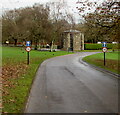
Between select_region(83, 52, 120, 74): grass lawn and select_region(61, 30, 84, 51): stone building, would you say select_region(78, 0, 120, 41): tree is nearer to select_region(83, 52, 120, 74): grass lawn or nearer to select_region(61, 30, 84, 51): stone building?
select_region(83, 52, 120, 74): grass lawn

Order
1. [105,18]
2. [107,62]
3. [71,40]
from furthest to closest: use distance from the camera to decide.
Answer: [71,40]
[107,62]
[105,18]

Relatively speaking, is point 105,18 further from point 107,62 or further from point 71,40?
point 71,40

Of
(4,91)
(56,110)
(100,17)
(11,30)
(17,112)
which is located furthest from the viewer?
(11,30)

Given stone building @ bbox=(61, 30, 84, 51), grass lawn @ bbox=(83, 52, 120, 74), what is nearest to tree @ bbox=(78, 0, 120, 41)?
grass lawn @ bbox=(83, 52, 120, 74)

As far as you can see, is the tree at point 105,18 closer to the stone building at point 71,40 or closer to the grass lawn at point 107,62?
the grass lawn at point 107,62

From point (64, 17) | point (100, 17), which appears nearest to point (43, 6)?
point (64, 17)

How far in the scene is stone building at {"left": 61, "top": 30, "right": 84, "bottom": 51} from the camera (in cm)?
5691

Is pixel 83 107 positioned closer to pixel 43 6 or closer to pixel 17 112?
pixel 17 112

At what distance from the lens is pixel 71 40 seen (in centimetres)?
5734

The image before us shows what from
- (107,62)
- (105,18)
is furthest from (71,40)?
(105,18)

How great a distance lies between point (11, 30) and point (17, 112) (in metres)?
54.8

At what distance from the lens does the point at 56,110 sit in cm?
555

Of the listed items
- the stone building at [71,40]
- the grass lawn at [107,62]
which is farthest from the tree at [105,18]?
the stone building at [71,40]

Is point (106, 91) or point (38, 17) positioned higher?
point (38, 17)
